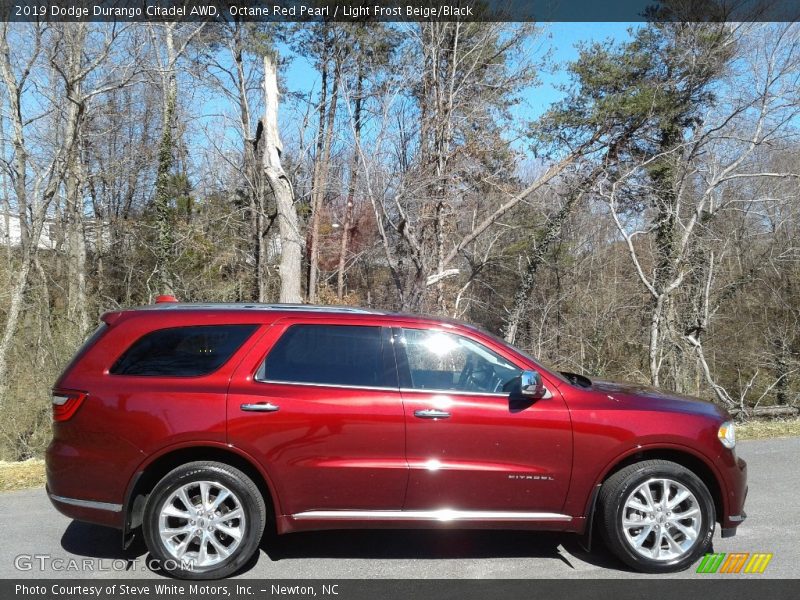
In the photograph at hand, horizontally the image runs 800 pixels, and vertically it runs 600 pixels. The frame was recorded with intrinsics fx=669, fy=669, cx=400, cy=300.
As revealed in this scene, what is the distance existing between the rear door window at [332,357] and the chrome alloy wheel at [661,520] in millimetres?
1779

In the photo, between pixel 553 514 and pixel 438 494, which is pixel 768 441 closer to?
pixel 553 514

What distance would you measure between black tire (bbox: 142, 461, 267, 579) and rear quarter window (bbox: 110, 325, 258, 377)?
63 cm

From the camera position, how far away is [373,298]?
29.0 metres

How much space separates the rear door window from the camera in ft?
14.5

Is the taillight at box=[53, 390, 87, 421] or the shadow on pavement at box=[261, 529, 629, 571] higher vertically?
the taillight at box=[53, 390, 87, 421]

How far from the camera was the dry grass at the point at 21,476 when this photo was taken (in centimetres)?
642

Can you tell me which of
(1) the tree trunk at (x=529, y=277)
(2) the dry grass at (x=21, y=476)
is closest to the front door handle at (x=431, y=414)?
(2) the dry grass at (x=21, y=476)

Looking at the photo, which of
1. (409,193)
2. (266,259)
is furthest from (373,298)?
(409,193)

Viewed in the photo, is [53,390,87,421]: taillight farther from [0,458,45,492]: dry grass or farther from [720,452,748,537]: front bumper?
[720,452,748,537]: front bumper

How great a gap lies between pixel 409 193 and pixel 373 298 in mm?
→ 14666
